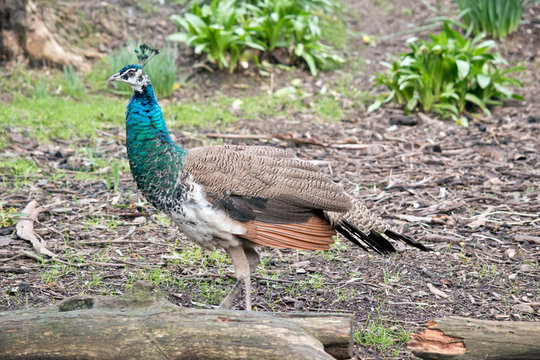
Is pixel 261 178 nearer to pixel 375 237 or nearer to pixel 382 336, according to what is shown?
pixel 375 237

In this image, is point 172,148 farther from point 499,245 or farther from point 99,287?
point 499,245

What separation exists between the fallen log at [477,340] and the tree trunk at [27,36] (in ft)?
22.4

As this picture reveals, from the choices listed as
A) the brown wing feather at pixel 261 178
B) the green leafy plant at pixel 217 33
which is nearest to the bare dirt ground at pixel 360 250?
the brown wing feather at pixel 261 178

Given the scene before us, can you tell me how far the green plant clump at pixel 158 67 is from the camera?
7.33 meters

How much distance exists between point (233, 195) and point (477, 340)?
1.54m

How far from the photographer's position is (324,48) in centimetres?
893

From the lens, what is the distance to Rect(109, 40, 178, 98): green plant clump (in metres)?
7.33

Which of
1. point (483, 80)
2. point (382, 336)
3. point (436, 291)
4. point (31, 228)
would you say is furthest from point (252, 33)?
point (382, 336)

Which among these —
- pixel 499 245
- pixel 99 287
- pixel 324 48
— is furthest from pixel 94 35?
pixel 499 245

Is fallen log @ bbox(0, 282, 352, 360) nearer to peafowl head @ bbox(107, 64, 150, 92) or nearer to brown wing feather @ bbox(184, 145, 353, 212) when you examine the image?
brown wing feather @ bbox(184, 145, 353, 212)

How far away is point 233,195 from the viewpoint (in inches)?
140

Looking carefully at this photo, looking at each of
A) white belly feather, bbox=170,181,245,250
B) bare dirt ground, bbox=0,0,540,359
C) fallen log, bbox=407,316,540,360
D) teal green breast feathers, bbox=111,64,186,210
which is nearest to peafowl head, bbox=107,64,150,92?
teal green breast feathers, bbox=111,64,186,210

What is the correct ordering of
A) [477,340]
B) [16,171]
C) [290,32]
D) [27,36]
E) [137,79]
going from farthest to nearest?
1. [290,32]
2. [27,36]
3. [16,171]
4. [137,79]
5. [477,340]

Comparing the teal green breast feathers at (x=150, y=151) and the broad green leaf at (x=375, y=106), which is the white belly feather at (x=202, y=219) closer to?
the teal green breast feathers at (x=150, y=151)
